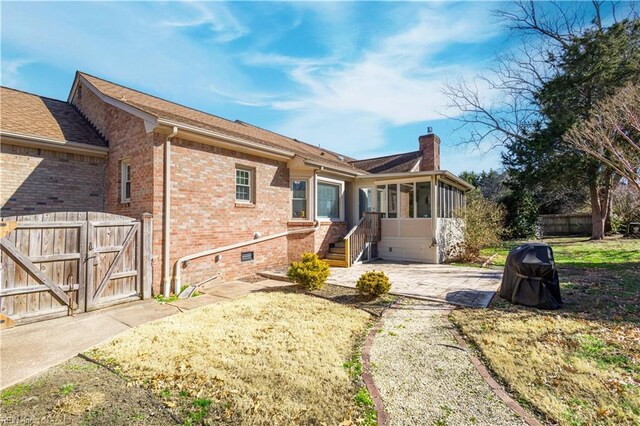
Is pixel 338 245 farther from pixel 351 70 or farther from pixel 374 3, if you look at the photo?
pixel 374 3

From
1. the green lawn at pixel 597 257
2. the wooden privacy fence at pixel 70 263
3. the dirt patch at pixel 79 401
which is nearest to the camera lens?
the dirt patch at pixel 79 401

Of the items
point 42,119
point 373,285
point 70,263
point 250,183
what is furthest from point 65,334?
point 42,119

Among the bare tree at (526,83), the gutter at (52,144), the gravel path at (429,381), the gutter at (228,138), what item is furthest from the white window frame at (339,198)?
the bare tree at (526,83)

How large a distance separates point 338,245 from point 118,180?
24.8 feet

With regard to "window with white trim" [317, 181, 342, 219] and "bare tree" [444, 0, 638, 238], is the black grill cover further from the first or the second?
"bare tree" [444, 0, 638, 238]

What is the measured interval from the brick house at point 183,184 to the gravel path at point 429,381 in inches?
211

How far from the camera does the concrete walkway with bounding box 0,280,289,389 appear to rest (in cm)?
381

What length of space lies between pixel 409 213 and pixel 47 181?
11890mm

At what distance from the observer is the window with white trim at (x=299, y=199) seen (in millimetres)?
11305

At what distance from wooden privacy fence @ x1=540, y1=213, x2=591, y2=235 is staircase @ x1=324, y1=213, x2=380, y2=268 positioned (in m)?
19.4

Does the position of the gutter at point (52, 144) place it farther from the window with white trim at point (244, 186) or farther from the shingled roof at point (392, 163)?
the shingled roof at point (392, 163)

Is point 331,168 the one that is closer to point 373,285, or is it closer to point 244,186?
point 244,186

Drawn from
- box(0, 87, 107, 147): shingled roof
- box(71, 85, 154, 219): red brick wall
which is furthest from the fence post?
box(0, 87, 107, 147): shingled roof

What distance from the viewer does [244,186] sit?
31.7ft
